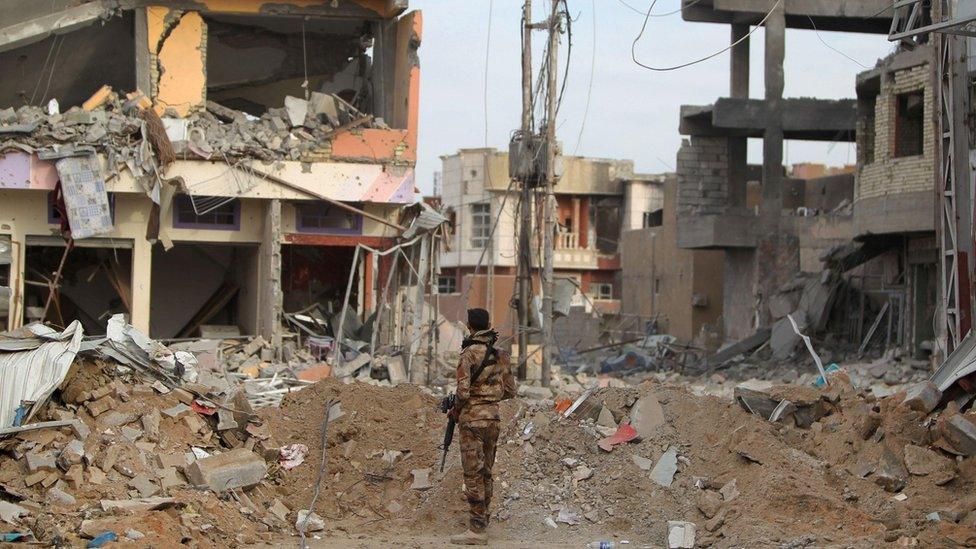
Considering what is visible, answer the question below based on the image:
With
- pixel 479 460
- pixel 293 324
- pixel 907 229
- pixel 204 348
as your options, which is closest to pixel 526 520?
pixel 479 460

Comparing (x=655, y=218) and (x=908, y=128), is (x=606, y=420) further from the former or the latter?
(x=655, y=218)

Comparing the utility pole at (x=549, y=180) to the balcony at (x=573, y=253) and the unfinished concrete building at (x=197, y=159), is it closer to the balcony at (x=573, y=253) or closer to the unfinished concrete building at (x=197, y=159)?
the unfinished concrete building at (x=197, y=159)

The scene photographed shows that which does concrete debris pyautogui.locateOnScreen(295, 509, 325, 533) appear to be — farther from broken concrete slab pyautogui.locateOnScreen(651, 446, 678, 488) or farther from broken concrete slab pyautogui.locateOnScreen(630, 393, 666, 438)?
broken concrete slab pyautogui.locateOnScreen(630, 393, 666, 438)

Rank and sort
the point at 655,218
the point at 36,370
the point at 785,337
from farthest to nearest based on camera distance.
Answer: the point at 655,218, the point at 785,337, the point at 36,370

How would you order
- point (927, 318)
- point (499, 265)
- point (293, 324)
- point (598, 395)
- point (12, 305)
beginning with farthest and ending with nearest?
1. point (499, 265)
2. point (927, 318)
3. point (293, 324)
4. point (12, 305)
5. point (598, 395)

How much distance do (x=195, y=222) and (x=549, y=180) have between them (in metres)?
6.30

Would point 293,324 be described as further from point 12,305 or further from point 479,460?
point 479,460

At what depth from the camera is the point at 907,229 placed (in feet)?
71.1

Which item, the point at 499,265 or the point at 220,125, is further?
the point at 499,265

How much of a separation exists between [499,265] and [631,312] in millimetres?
10611

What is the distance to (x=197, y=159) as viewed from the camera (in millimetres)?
20141

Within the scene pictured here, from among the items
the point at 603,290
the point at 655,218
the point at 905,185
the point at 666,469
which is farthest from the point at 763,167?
the point at 603,290

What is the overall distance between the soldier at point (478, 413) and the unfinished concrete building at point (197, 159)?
930cm

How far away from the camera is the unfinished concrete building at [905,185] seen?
21.3m
